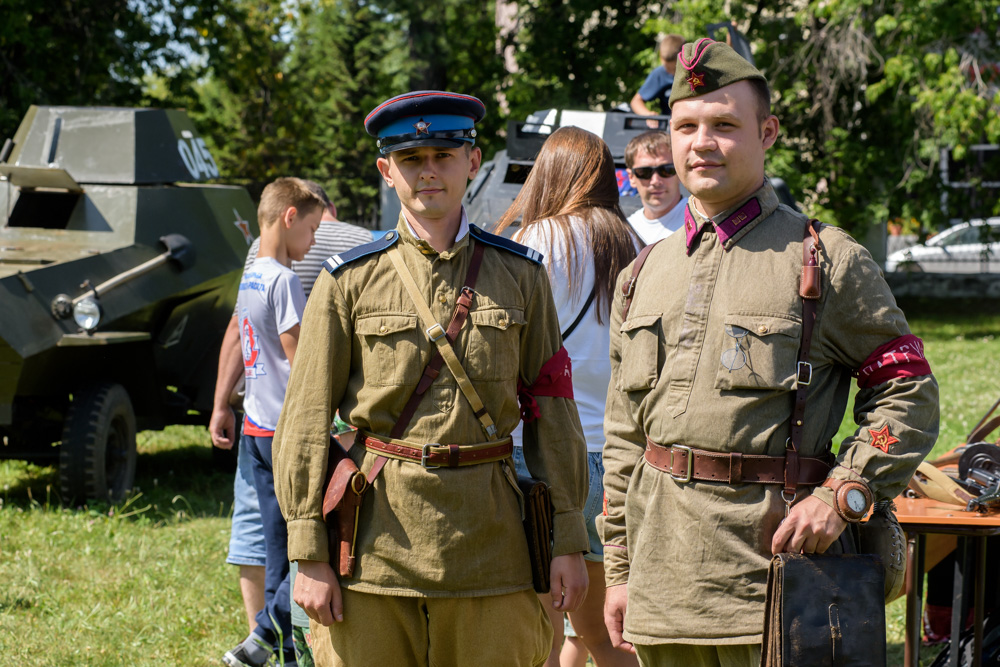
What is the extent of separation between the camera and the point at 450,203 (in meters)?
2.71

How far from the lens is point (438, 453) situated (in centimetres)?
259

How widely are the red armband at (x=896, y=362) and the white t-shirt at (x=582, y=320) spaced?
1.23 meters

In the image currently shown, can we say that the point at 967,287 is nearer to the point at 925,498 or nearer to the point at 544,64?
the point at 544,64

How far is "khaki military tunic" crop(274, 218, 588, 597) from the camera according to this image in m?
2.58

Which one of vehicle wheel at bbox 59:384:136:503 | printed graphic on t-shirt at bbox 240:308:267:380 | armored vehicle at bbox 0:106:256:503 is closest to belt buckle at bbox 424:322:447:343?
printed graphic on t-shirt at bbox 240:308:267:380

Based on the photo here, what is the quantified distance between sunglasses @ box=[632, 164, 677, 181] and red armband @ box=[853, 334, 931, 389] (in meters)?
2.23

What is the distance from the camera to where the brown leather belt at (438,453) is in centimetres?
259

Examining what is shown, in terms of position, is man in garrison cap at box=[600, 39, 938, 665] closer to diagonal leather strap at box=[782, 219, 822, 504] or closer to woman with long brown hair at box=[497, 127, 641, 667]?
diagonal leather strap at box=[782, 219, 822, 504]

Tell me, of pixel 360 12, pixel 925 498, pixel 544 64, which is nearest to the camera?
pixel 925 498

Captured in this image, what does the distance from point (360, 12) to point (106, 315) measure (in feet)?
58.0

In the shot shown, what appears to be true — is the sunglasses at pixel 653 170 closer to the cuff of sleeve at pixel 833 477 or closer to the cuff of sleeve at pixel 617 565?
the cuff of sleeve at pixel 617 565

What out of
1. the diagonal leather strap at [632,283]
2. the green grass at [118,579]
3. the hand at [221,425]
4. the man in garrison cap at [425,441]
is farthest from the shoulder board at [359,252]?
the green grass at [118,579]

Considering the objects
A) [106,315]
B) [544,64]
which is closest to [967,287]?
[544,64]

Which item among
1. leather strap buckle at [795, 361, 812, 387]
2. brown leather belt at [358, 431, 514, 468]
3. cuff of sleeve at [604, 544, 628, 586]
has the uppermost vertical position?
leather strap buckle at [795, 361, 812, 387]
